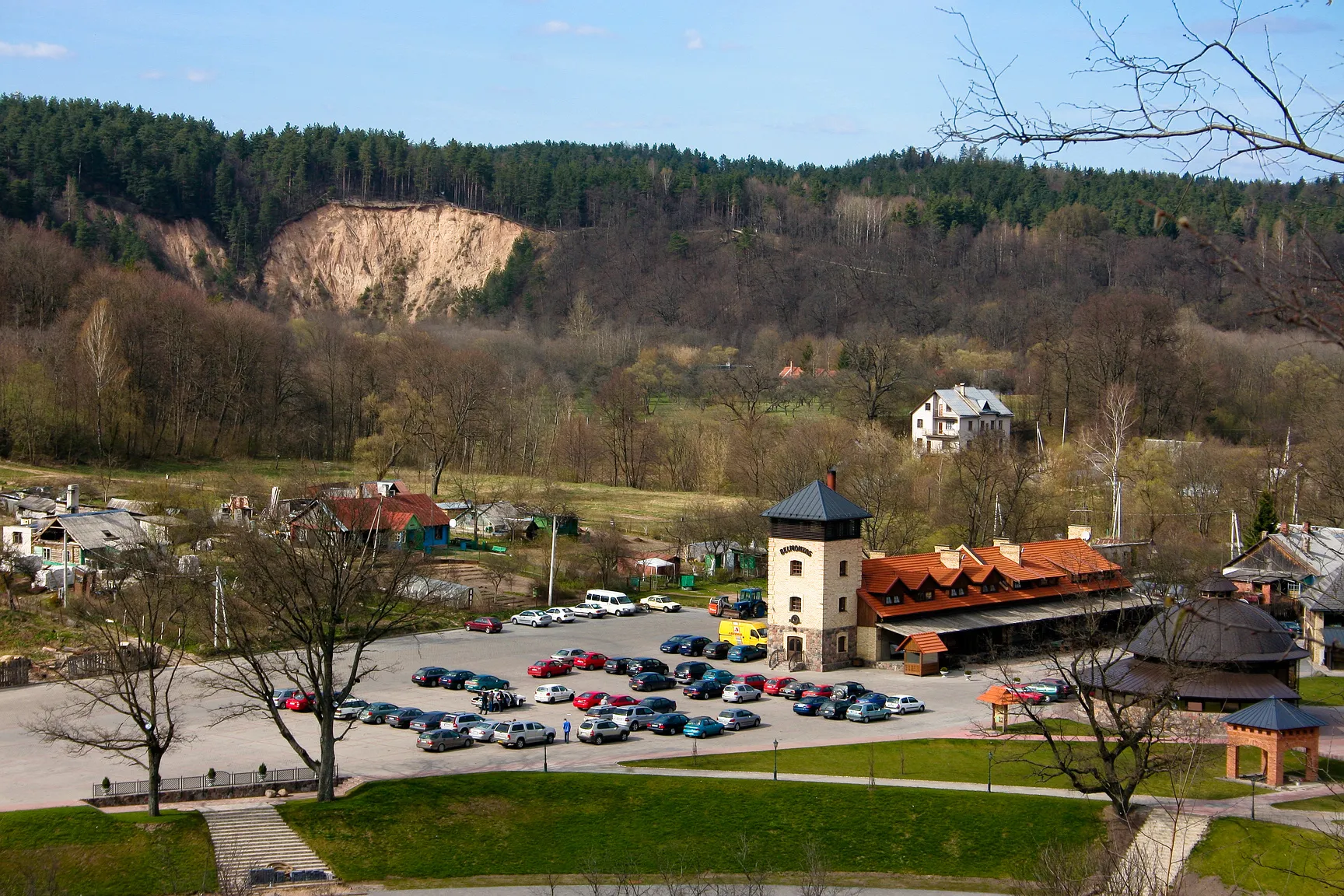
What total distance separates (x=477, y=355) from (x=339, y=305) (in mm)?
68308

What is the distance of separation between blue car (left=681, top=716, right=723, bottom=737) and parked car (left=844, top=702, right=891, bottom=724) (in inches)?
A: 168

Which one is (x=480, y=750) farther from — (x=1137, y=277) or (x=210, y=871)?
(x=1137, y=277)

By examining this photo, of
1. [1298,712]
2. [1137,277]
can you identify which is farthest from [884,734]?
[1137,277]

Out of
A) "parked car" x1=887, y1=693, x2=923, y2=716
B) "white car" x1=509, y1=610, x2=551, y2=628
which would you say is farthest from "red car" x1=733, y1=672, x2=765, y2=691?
"white car" x1=509, y1=610, x2=551, y2=628

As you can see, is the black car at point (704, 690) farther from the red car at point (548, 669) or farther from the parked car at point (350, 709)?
the parked car at point (350, 709)

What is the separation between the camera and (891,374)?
91875 mm

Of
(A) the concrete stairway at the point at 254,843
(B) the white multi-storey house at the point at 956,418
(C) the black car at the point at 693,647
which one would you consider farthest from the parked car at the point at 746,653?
(B) the white multi-storey house at the point at 956,418

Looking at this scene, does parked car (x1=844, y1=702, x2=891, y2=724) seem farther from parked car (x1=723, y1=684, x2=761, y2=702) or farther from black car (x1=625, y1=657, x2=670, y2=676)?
black car (x1=625, y1=657, x2=670, y2=676)

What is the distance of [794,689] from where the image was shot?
1695 inches

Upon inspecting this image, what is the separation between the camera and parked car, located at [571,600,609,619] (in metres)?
55.9

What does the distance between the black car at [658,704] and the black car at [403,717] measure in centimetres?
685

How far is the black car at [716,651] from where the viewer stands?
159 ft

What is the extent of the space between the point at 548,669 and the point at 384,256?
420 ft

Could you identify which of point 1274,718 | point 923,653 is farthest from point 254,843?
point 1274,718
